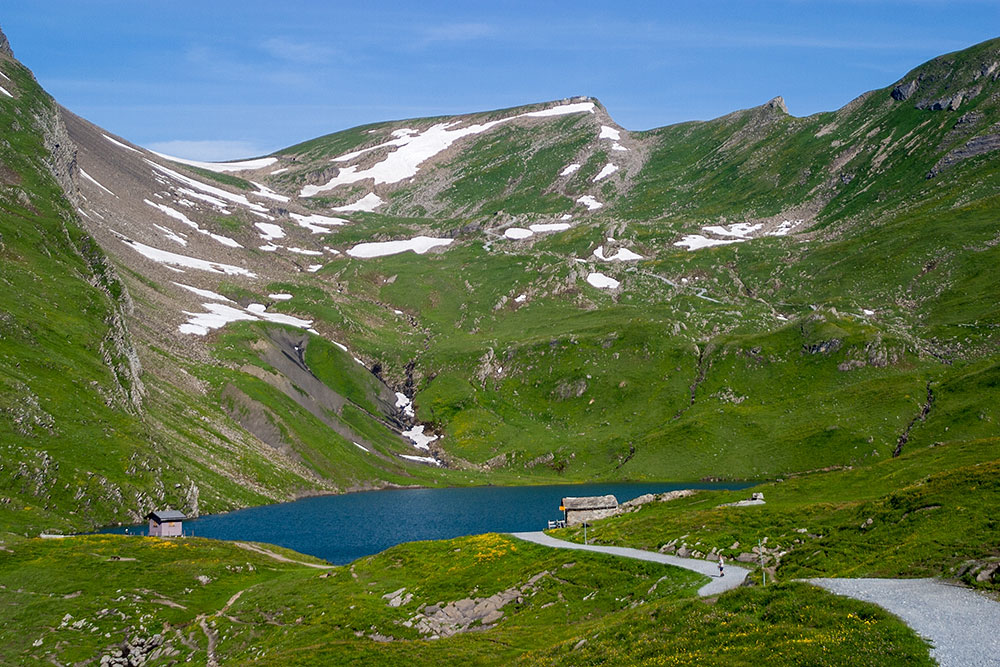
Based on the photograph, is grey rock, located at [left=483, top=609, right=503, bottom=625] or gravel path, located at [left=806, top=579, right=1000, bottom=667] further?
grey rock, located at [left=483, top=609, right=503, bottom=625]

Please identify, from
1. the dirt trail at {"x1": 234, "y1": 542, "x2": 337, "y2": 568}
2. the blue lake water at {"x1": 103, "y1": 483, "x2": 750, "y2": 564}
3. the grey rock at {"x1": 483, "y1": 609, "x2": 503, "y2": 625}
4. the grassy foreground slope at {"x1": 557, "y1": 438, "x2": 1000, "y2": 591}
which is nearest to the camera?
the grassy foreground slope at {"x1": 557, "y1": 438, "x2": 1000, "y2": 591}

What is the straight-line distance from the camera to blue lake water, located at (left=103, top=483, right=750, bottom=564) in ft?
383

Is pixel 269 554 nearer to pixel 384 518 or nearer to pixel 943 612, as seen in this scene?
pixel 384 518

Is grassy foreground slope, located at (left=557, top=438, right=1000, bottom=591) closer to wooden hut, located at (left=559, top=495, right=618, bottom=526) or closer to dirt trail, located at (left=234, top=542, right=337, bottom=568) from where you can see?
wooden hut, located at (left=559, top=495, right=618, bottom=526)

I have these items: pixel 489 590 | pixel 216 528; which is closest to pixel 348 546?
pixel 216 528

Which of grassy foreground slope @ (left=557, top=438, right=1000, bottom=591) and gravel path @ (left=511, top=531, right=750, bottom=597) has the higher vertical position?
grassy foreground slope @ (left=557, top=438, right=1000, bottom=591)

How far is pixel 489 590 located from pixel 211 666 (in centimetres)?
2011

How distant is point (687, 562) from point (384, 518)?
9584cm

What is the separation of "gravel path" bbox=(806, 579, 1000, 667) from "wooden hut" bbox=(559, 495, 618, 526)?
160 ft

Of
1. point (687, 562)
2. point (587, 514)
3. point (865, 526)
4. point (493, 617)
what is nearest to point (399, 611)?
point (493, 617)

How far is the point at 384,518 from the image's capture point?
140 metres

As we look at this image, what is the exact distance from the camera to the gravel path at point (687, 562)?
43.2 m

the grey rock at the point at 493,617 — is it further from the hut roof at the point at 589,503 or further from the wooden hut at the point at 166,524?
the wooden hut at the point at 166,524

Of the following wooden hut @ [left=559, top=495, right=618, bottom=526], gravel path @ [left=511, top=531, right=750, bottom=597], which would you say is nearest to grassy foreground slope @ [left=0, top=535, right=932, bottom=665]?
gravel path @ [left=511, top=531, right=750, bottom=597]
